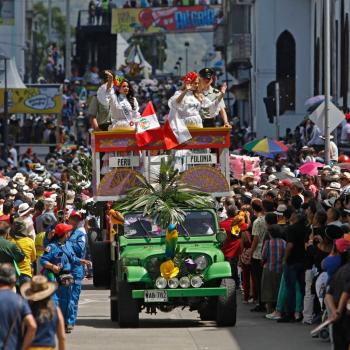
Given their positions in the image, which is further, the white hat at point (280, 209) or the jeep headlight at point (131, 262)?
the white hat at point (280, 209)

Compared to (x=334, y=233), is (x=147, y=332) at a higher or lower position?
lower

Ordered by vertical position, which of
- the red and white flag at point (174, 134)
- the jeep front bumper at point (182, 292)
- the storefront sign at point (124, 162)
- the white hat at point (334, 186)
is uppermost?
the red and white flag at point (174, 134)

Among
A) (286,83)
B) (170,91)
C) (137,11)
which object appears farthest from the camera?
(137,11)

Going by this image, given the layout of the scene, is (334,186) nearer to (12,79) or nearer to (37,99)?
(37,99)

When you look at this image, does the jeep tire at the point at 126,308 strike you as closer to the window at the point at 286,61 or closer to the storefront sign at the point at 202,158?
the storefront sign at the point at 202,158

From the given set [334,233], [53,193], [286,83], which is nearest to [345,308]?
[334,233]

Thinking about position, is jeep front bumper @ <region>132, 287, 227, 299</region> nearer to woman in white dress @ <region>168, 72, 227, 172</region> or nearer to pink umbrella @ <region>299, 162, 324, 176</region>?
woman in white dress @ <region>168, 72, 227, 172</region>

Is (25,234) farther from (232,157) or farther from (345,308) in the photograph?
(232,157)

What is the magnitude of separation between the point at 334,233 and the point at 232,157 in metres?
16.5

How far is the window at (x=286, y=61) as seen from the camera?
6512 centimetres

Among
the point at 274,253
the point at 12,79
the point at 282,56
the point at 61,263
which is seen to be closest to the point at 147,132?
the point at 274,253

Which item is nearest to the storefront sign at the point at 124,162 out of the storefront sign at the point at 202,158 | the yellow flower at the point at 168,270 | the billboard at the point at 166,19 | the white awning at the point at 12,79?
the storefront sign at the point at 202,158

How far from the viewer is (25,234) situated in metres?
21.8

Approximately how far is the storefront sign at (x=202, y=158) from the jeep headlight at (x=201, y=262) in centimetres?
263
